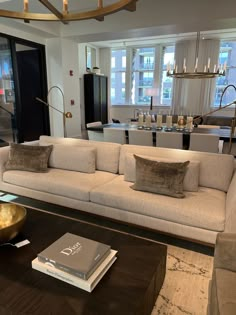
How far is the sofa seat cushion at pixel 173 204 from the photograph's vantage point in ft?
6.23

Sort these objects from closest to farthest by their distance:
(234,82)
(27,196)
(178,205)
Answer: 1. (178,205)
2. (27,196)
3. (234,82)

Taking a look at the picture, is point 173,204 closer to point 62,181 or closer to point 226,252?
point 226,252

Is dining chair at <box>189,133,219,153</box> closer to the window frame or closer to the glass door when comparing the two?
the glass door

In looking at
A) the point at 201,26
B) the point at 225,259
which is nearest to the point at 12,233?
the point at 225,259

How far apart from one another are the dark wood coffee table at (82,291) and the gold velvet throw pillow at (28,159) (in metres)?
1.36

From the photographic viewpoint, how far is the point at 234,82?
7.65 meters

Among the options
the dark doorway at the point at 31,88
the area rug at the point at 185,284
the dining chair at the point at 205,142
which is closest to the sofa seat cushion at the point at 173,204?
the area rug at the point at 185,284

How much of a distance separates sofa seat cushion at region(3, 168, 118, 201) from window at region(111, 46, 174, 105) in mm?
6486

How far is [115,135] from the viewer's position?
3.98 m

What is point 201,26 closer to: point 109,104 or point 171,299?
point 171,299

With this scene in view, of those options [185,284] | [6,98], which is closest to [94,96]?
[6,98]

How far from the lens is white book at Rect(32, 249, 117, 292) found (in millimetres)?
1171

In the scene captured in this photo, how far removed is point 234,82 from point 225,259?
7782 mm

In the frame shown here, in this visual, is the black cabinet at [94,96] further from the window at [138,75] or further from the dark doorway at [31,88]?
the dark doorway at [31,88]
